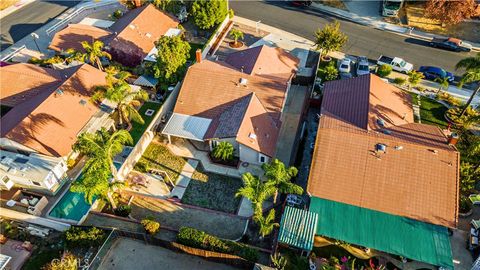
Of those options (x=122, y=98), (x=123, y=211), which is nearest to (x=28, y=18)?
(x=122, y=98)

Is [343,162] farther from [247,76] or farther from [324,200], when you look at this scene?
[247,76]

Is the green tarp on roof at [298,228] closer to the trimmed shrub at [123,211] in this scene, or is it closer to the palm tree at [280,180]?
the palm tree at [280,180]

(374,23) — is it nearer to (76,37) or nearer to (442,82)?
(442,82)

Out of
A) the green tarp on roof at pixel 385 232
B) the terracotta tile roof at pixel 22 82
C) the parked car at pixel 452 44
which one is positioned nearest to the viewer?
the green tarp on roof at pixel 385 232

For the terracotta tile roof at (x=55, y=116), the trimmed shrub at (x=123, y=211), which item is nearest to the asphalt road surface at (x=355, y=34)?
the terracotta tile roof at (x=55, y=116)

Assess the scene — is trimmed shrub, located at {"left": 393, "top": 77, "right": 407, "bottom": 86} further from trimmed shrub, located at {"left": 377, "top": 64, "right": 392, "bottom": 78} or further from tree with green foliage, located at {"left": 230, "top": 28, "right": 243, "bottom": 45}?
tree with green foliage, located at {"left": 230, "top": 28, "right": 243, "bottom": 45}

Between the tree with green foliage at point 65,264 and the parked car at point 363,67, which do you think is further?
the parked car at point 363,67

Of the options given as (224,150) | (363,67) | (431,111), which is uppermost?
(363,67)
